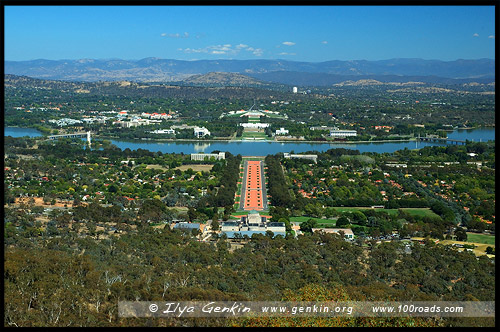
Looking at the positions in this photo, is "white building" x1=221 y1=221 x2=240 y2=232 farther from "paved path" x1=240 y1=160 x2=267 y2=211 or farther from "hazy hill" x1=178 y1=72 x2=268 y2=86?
"hazy hill" x1=178 y1=72 x2=268 y2=86

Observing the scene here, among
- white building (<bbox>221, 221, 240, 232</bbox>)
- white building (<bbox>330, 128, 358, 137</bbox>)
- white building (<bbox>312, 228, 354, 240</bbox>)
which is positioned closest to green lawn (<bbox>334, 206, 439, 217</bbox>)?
white building (<bbox>312, 228, 354, 240</bbox>)

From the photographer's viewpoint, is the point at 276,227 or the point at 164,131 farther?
the point at 164,131

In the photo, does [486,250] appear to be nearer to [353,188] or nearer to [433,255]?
[433,255]

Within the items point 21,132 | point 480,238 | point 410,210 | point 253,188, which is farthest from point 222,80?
point 480,238

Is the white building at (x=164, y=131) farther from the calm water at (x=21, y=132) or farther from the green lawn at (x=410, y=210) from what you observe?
the green lawn at (x=410, y=210)

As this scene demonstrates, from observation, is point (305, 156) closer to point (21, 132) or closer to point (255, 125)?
point (255, 125)

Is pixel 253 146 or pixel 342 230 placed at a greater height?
pixel 253 146
